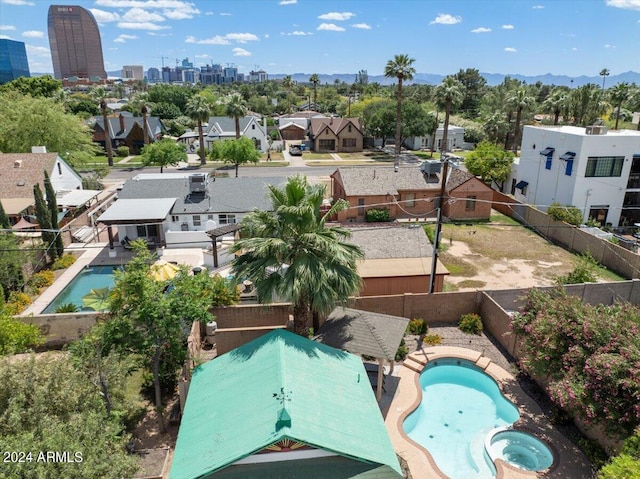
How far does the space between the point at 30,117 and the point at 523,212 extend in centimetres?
5496

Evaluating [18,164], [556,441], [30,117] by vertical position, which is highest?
[30,117]

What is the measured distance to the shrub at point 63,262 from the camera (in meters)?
30.6

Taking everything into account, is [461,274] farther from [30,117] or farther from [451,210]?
[30,117]

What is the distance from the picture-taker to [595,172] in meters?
38.8

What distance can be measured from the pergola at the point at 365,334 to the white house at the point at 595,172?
28.7 meters

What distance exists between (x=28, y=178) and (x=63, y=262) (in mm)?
14506

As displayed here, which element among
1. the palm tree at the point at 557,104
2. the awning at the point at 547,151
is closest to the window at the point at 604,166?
the awning at the point at 547,151

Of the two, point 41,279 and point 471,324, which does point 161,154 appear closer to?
point 41,279

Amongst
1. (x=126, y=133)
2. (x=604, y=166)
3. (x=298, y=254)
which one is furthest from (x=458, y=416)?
(x=126, y=133)

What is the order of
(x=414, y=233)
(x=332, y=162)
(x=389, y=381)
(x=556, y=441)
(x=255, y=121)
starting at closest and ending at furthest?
(x=556, y=441), (x=389, y=381), (x=414, y=233), (x=332, y=162), (x=255, y=121)

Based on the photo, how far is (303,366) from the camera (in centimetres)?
1412

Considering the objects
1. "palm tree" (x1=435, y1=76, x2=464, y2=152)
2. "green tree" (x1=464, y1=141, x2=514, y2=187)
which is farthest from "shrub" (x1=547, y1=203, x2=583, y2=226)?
"palm tree" (x1=435, y1=76, x2=464, y2=152)

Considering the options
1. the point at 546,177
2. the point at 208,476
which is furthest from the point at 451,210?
the point at 208,476

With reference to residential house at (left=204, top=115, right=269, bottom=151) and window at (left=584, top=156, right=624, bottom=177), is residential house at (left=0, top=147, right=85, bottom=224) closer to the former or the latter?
residential house at (left=204, top=115, right=269, bottom=151)
